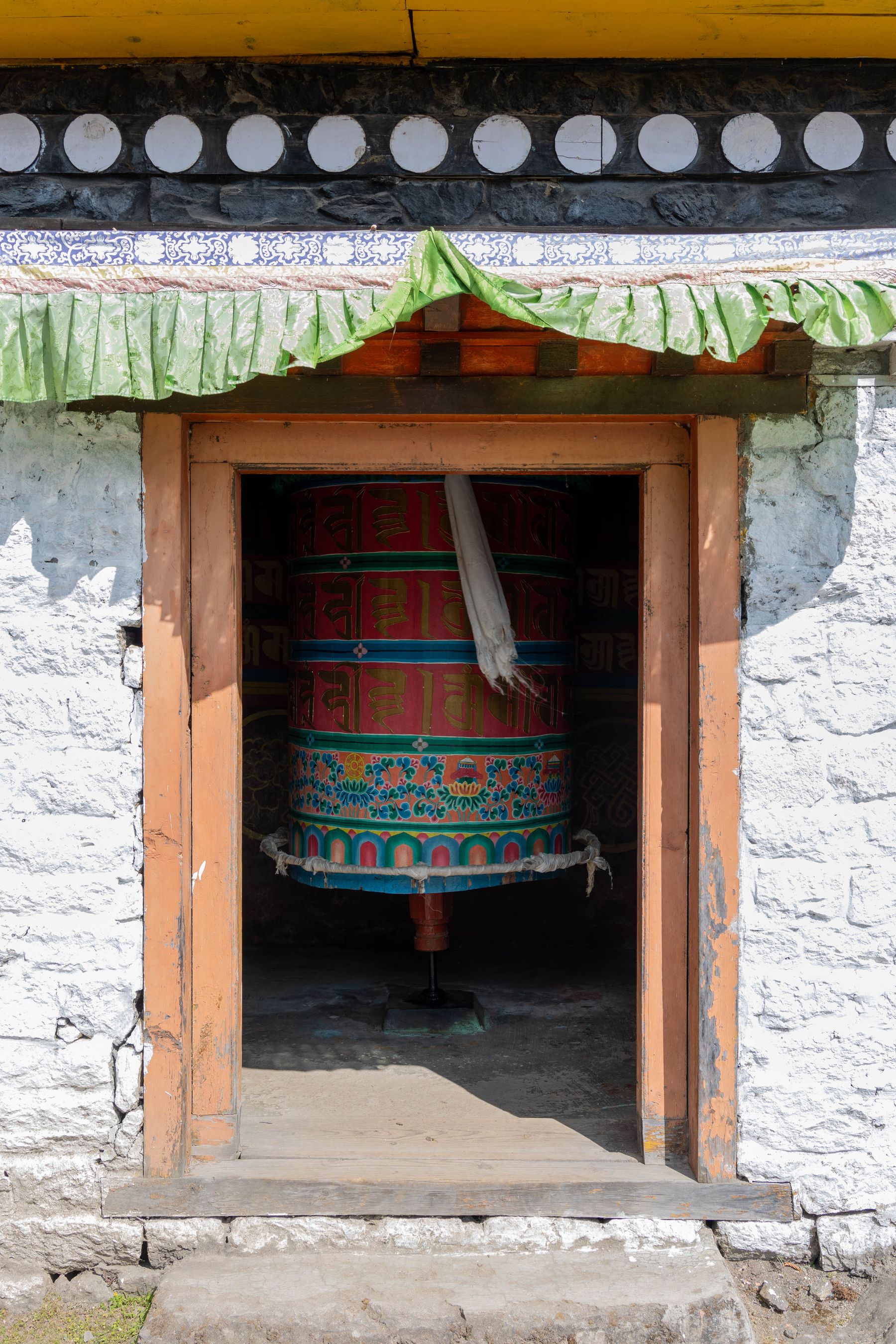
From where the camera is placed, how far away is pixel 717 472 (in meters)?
2.87

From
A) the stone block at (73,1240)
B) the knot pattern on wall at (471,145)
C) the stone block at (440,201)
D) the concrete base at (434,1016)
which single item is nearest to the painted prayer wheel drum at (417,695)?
the concrete base at (434,1016)

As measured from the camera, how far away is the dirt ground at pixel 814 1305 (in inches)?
108

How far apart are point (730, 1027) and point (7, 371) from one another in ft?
8.19

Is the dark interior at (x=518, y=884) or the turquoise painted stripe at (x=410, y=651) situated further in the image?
the dark interior at (x=518, y=884)

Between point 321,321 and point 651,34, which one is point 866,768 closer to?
point 321,321

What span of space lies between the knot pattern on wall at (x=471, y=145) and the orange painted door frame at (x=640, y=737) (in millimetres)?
758

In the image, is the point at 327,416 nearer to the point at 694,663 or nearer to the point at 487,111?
the point at 487,111

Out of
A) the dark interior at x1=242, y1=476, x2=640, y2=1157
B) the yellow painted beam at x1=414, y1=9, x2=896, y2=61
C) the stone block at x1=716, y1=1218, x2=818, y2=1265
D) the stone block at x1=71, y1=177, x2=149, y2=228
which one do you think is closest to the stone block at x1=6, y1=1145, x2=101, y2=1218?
the stone block at x1=716, y1=1218, x2=818, y2=1265

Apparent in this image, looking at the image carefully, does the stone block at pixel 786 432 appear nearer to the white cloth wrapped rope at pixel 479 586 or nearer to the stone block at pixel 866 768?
the stone block at pixel 866 768

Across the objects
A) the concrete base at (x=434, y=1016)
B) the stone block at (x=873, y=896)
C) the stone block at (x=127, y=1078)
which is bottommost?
the concrete base at (x=434, y=1016)

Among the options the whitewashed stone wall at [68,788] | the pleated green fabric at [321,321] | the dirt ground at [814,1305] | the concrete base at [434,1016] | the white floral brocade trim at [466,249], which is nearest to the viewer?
the pleated green fabric at [321,321]

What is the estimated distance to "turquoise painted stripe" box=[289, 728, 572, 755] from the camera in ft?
13.3

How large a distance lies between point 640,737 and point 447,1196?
1.38 metres

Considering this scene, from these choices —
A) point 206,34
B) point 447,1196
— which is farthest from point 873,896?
point 206,34
